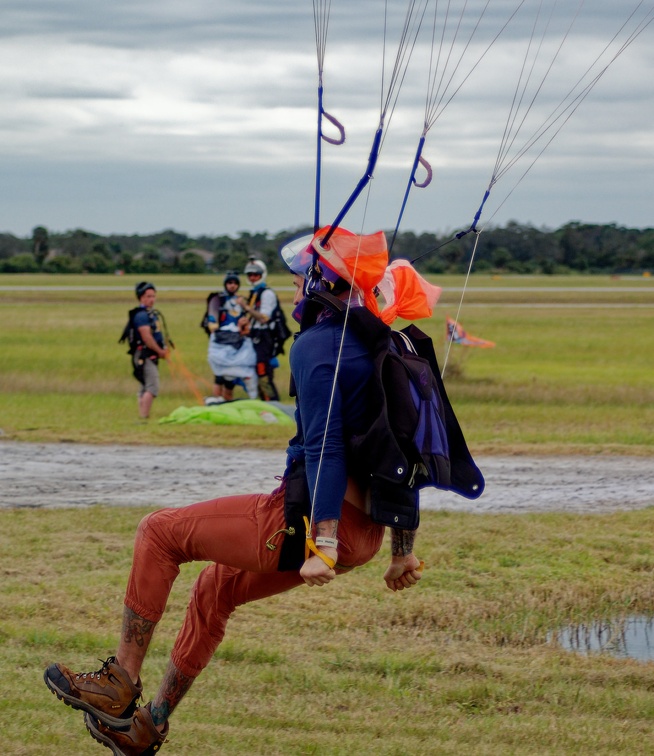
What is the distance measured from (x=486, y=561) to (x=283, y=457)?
4.72 m

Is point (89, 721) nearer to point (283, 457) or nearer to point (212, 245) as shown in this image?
point (283, 457)

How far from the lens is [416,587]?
23.2 feet

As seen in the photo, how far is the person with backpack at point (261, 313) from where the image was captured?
586 inches

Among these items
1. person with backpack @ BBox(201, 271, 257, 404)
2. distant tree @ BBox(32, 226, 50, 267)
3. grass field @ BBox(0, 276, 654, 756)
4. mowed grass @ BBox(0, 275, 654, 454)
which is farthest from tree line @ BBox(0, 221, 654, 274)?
grass field @ BBox(0, 276, 654, 756)

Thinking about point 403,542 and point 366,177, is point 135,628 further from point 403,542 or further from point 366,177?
point 366,177

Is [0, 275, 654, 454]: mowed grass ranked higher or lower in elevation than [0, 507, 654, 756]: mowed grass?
lower

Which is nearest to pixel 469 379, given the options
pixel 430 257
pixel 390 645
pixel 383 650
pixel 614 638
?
pixel 614 638

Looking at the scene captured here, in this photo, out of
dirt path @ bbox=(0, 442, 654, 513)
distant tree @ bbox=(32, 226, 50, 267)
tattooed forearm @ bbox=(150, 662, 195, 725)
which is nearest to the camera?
tattooed forearm @ bbox=(150, 662, 195, 725)

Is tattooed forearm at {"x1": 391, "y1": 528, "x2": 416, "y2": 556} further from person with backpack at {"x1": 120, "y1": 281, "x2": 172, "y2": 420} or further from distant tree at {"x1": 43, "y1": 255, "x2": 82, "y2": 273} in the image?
distant tree at {"x1": 43, "y1": 255, "x2": 82, "y2": 273}

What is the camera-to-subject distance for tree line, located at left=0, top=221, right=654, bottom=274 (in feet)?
324

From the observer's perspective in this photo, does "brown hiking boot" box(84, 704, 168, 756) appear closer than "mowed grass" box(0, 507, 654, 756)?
Yes

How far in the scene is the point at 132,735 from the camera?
418 centimetres

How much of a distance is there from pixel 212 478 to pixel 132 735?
6.72 meters

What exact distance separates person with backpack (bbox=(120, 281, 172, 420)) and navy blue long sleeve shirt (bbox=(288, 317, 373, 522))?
35.0ft
